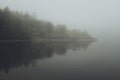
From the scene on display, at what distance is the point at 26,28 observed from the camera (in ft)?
216

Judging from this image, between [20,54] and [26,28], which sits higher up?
[26,28]

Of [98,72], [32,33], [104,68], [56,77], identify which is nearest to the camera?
[56,77]

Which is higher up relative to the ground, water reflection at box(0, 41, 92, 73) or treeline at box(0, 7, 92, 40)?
treeline at box(0, 7, 92, 40)

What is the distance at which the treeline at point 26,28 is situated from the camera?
195 ft

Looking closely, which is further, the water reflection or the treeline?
the treeline

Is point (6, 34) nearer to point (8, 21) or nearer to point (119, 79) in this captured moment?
point (8, 21)

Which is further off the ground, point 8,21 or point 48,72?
point 8,21

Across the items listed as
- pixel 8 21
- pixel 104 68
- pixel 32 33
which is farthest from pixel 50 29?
pixel 104 68

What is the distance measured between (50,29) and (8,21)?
73.8ft

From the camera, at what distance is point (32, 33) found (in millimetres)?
70562

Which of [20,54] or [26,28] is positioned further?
[26,28]

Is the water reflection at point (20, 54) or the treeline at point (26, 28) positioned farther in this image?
the treeline at point (26, 28)

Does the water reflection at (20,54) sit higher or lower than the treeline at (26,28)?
lower

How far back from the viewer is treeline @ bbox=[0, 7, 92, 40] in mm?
59531
